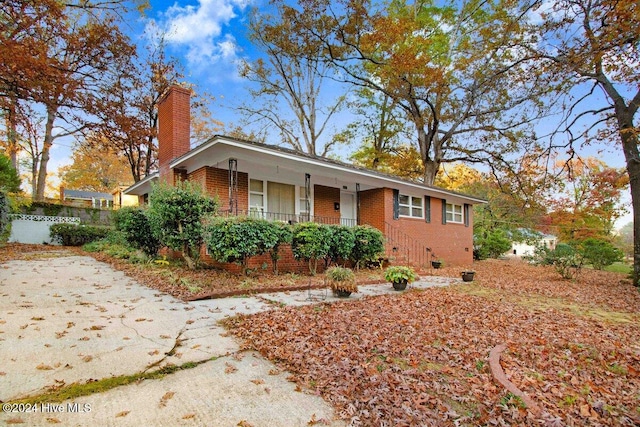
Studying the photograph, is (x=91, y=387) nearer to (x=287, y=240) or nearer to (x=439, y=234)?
(x=287, y=240)

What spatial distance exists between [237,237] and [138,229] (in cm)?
503

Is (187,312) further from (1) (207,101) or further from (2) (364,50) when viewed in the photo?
(1) (207,101)

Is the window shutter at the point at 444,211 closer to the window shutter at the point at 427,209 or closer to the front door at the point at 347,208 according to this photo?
the window shutter at the point at 427,209

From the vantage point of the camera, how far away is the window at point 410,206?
14.2 metres

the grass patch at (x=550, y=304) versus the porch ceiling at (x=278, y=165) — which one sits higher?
the porch ceiling at (x=278, y=165)

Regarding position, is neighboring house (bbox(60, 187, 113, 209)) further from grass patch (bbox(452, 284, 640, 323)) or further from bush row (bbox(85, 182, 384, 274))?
grass patch (bbox(452, 284, 640, 323))

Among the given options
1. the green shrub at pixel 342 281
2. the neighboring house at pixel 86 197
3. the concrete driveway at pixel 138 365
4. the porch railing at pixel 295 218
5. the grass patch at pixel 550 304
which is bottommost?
the grass patch at pixel 550 304

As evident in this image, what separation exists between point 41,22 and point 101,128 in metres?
6.81

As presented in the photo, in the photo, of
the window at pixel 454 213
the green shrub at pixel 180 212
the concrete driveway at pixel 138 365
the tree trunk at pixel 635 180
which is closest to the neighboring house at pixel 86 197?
the green shrub at pixel 180 212

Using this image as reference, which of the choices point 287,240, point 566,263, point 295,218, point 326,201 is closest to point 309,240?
point 287,240

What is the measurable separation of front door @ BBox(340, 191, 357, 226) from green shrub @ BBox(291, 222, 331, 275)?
14.0 feet

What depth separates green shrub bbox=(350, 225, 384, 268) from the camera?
34.2 feet

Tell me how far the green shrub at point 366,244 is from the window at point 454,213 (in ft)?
25.9

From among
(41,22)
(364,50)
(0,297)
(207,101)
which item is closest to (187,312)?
(0,297)
